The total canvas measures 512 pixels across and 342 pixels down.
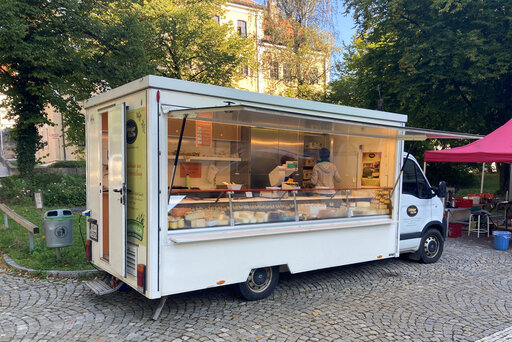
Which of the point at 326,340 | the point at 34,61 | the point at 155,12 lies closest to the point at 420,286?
the point at 326,340

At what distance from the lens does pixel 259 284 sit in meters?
4.43

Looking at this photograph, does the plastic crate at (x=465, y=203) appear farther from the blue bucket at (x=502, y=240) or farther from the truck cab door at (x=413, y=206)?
the truck cab door at (x=413, y=206)

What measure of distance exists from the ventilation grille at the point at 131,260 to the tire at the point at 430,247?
15.6 ft

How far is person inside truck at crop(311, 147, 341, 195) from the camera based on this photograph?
20.7 ft

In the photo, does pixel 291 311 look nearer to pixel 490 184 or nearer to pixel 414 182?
pixel 414 182

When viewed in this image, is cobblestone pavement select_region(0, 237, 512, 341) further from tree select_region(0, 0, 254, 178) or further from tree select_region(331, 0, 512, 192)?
tree select_region(0, 0, 254, 178)

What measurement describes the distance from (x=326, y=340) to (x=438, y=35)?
1112 centimetres

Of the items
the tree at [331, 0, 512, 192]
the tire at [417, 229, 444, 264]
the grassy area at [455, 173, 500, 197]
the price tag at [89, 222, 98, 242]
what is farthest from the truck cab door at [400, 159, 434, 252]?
the grassy area at [455, 173, 500, 197]

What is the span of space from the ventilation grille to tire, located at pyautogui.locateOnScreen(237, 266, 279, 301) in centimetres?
123

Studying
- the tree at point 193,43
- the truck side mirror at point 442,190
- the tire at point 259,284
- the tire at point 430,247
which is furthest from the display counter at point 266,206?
the tree at point 193,43

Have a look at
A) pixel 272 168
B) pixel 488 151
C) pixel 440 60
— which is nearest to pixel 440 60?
pixel 440 60

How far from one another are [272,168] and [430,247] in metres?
3.15

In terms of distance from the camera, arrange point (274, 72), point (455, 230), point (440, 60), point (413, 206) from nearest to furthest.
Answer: point (413, 206) < point (455, 230) < point (440, 60) < point (274, 72)

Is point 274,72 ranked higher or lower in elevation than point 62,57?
higher
